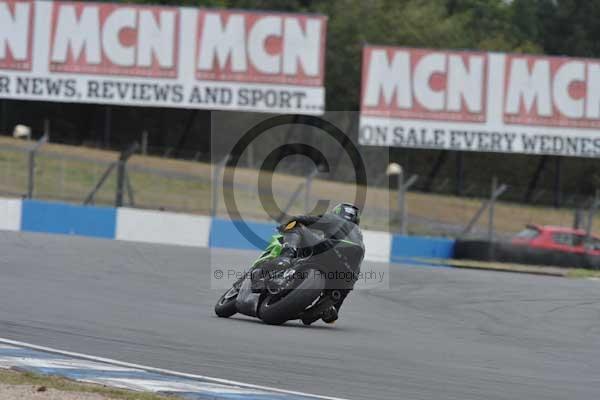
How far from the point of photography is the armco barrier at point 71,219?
23.6 meters

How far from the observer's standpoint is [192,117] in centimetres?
4416

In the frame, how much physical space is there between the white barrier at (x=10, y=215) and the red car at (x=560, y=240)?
10.7 metres

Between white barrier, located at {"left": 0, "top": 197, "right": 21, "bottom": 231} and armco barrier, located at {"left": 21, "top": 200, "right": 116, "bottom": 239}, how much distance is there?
0.20 metres

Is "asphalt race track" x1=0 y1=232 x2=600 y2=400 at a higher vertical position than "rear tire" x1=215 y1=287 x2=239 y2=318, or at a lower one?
lower

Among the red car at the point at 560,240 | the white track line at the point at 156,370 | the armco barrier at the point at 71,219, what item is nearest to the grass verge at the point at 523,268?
the red car at the point at 560,240

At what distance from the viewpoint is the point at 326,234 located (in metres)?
9.98

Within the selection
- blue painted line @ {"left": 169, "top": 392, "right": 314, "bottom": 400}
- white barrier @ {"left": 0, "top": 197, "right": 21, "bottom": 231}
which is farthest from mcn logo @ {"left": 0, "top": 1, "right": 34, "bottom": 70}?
blue painted line @ {"left": 169, "top": 392, "right": 314, "bottom": 400}

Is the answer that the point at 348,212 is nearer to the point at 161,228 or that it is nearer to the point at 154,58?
the point at 161,228

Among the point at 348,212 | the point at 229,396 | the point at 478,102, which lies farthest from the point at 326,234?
the point at 478,102

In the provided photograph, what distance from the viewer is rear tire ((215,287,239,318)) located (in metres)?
10.7

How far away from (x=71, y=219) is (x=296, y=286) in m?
14.6

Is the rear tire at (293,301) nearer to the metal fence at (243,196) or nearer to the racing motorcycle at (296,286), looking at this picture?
the racing motorcycle at (296,286)

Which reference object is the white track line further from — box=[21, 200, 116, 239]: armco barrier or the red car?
the red car

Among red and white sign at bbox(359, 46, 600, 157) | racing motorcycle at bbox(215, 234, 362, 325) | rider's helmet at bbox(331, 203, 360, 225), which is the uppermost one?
red and white sign at bbox(359, 46, 600, 157)
